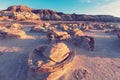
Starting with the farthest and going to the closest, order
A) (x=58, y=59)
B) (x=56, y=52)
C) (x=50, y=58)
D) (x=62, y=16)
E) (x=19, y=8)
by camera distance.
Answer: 1. (x=19, y=8)
2. (x=62, y=16)
3. (x=56, y=52)
4. (x=58, y=59)
5. (x=50, y=58)

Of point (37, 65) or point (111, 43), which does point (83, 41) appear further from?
point (37, 65)

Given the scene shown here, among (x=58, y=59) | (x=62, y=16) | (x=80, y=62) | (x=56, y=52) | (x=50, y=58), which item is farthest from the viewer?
(x=62, y=16)

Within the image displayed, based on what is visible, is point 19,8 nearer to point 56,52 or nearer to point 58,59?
point 56,52

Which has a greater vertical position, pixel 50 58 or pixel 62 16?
pixel 50 58

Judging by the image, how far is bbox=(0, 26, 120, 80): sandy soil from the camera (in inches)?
343

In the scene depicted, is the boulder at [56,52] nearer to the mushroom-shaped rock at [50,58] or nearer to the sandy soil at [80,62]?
the mushroom-shaped rock at [50,58]

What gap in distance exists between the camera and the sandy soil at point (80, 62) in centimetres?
871

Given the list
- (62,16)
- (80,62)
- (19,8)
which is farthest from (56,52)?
(19,8)

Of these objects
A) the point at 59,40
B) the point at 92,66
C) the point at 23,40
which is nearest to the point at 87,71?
the point at 92,66

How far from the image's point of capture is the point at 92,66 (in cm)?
934

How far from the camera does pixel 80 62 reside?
9602mm

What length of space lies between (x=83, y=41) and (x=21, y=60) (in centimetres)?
322

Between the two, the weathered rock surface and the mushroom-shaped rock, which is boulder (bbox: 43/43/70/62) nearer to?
the mushroom-shaped rock

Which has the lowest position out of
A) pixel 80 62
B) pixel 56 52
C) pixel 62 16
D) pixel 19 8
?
pixel 62 16
